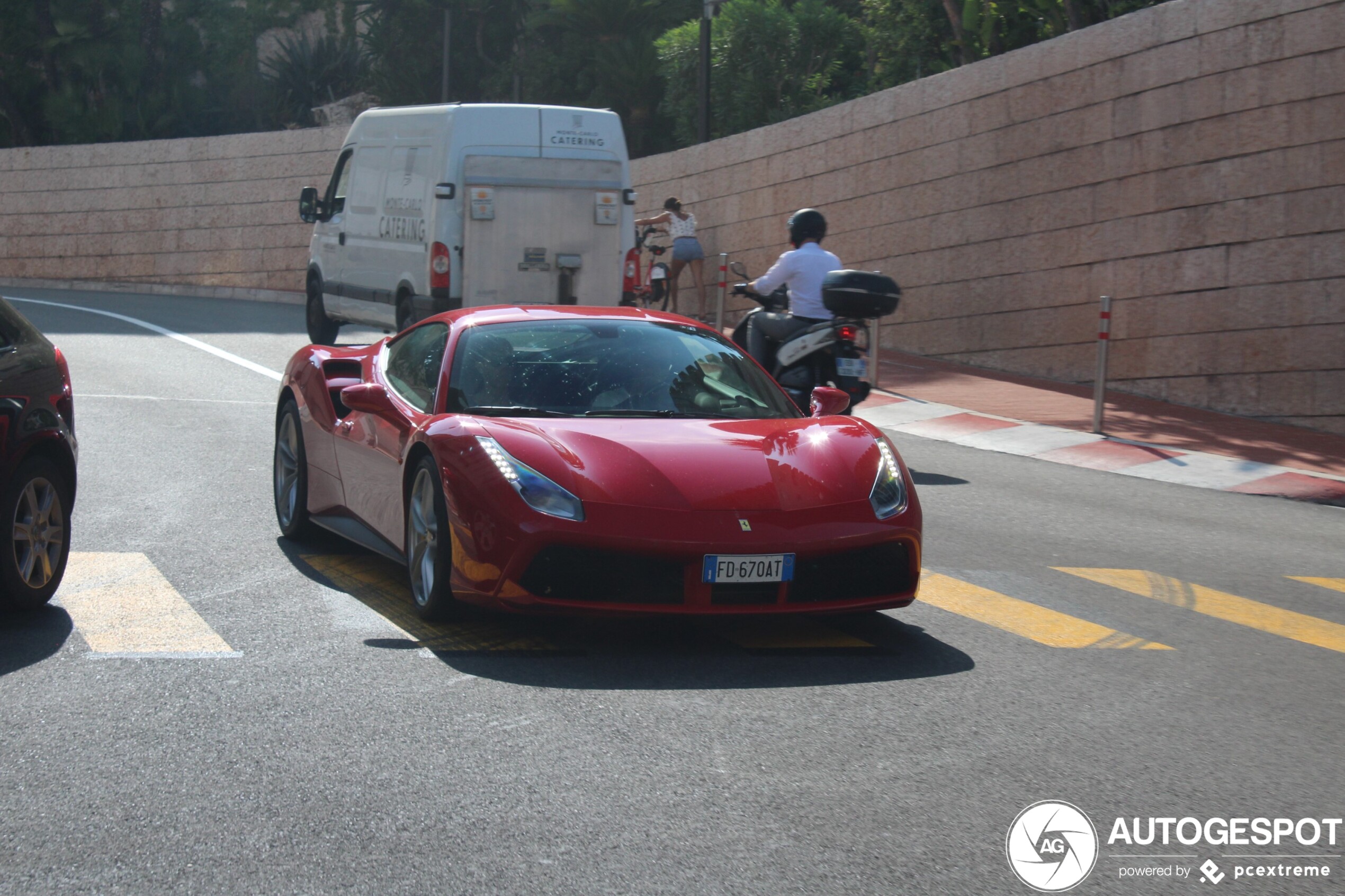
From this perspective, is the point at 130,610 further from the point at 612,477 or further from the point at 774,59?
the point at 774,59

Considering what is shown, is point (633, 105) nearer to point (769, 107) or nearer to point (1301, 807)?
point (769, 107)

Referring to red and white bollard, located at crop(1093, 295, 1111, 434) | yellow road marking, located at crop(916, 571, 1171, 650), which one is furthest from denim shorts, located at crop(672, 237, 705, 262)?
yellow road marking, located at crop(916, 571, 1171, 650)

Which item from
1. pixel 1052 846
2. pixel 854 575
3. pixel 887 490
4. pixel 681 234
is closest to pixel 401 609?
pixel 854 575

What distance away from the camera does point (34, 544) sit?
607 centimetres

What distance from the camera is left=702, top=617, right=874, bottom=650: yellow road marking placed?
5930 mm

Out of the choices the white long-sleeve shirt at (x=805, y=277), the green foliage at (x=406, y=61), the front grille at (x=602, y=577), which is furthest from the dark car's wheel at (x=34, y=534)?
the green foliage at (x=406, y=61)

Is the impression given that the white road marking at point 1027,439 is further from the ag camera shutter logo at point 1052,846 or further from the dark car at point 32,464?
the ag camera shutter logo at point 1052,846

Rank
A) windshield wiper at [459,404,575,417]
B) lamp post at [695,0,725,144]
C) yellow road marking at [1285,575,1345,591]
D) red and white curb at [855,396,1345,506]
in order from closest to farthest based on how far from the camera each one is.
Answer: windshield wiper at [459,404,575,417] < yellow road marking at [1285,575,1345,591] < red and white curb at [855,396,1345,506] < lamp post at [695,0,725,144]

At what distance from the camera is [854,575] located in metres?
5.86

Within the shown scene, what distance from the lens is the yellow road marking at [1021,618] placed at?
242 inches

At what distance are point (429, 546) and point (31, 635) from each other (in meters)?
1.43

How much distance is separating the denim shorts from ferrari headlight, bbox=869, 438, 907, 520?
18.2 meters

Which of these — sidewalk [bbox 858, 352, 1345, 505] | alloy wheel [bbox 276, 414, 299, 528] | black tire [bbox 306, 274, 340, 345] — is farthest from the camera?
black tire [bbox 306, 274, 340, 345]

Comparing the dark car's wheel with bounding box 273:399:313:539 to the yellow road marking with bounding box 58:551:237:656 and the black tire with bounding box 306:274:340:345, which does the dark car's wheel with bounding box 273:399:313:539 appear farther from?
the black tire with bounding box 306:274:340:345
